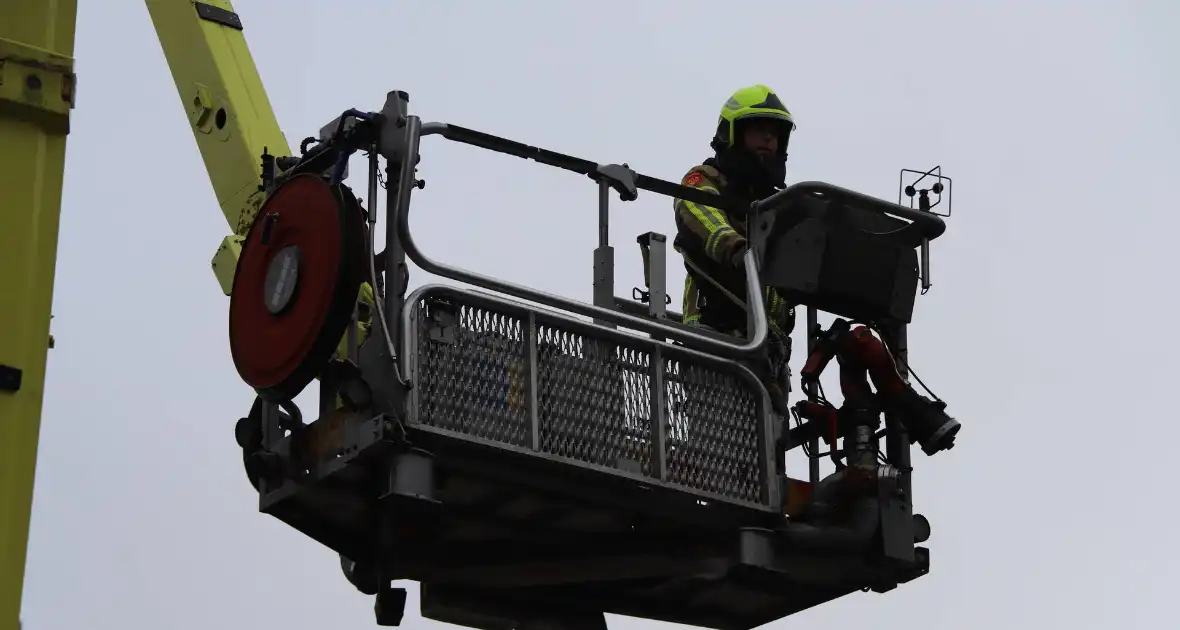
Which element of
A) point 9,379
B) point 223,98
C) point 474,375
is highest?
point 223,98

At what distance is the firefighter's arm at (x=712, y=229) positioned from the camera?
42.0 ft

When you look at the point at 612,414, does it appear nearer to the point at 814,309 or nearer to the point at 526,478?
the point at 526,478

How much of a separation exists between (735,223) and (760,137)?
685 millimetres

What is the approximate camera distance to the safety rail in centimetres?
1091

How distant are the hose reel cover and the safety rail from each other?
418 mm

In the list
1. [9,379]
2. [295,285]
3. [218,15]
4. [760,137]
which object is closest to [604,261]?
[760,137]

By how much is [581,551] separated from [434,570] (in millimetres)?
873

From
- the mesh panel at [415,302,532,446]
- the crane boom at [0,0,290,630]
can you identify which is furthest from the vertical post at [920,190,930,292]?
the crane boom at [0,0,290,630]

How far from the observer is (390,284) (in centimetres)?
1102

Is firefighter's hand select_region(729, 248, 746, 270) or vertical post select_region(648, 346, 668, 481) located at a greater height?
firefighter's hand select_region(729, 248, 746, 270)

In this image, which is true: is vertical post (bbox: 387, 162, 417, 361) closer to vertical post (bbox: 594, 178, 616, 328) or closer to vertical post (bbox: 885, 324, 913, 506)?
vertical post (bbox: 594, 178, 616, 328)

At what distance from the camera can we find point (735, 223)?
13227mm

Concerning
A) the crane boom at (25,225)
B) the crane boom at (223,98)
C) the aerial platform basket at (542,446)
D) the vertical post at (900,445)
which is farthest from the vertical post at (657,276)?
the crane boom at (25,225)

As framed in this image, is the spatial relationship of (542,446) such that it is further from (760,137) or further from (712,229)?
(760,137)
